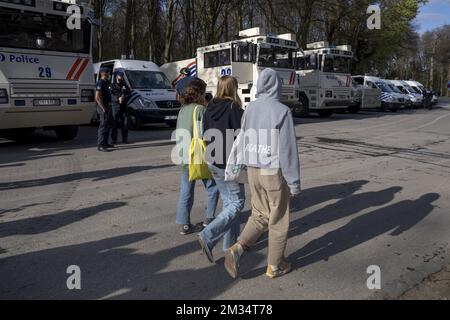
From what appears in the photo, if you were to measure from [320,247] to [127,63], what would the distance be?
13076mm

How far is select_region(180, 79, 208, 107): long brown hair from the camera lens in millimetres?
4758

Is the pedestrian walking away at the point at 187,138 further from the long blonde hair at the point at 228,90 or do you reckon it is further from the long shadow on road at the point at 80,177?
the long shadow on road at the point at 80,177

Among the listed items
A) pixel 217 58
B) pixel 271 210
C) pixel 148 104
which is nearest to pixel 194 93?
pixel 271 210

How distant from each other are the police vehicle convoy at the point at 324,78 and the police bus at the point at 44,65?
1228 centimetres

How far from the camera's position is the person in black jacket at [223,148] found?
4105 millimetres

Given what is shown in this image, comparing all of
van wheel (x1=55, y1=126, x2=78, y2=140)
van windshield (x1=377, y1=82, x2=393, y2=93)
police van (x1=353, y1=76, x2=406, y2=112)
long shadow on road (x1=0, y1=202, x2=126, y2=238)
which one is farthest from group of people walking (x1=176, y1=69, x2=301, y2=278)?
van windshield (x1=377, y1=82, x2=393, y2=93)

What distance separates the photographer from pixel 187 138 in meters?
4.71

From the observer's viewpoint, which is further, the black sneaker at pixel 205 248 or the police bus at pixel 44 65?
the police bus at pixel 44 65

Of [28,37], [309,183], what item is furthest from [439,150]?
[28,37]

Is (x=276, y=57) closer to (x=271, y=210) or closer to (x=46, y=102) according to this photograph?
(x=46, y=102)

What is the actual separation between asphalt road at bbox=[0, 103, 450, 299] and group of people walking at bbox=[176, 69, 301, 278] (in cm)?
27

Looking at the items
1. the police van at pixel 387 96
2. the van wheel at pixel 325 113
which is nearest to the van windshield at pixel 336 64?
the van wheel at pixel 325 113

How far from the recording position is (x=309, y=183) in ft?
24.5

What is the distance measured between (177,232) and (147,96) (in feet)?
33.9
